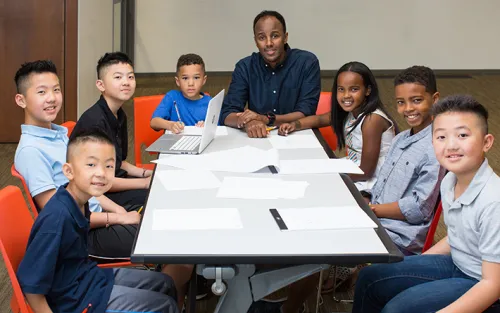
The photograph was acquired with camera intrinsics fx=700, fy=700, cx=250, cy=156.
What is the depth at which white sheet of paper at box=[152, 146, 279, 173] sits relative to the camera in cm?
278

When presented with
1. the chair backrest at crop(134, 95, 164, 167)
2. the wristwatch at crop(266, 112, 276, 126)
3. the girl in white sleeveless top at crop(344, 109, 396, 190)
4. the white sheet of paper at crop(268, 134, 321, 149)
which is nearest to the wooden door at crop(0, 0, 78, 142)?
the chair backrest at crop(134, 95, 164, 167)

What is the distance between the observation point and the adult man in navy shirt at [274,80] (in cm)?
374

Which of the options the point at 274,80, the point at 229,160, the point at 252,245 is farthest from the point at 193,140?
the point at 252,245

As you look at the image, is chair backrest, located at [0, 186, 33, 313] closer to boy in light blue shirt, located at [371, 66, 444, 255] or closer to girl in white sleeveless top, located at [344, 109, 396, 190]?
boy in light blue shirt, located at [371, 66, 444, 255]

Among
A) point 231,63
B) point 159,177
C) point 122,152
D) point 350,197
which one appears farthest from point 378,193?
point 231,63

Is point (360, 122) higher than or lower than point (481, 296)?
higher

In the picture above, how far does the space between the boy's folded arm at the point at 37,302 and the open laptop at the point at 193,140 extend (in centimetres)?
113

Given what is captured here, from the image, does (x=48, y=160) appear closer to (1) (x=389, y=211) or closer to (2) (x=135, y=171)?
(2) (x=135, y=171)

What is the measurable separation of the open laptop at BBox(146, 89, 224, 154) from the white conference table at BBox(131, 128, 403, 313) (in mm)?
515

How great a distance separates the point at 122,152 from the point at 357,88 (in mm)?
1157

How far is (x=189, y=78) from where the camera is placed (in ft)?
12.2

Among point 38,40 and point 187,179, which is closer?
point 187,179

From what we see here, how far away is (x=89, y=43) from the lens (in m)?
5.90

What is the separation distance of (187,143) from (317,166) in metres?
0.67
